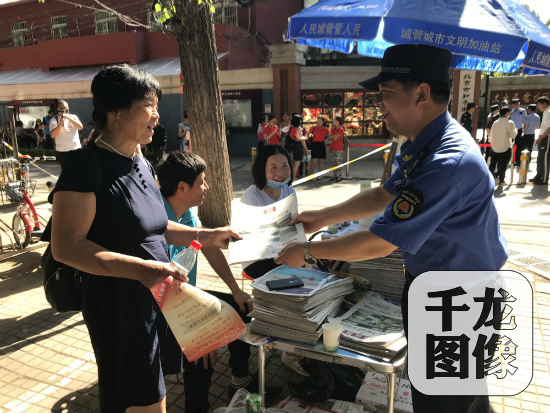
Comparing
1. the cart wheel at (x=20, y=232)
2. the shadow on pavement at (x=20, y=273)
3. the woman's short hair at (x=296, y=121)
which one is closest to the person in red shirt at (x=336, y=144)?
the woman's short hair at (x=296, y=121)

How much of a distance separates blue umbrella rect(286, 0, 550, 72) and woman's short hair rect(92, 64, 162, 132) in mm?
2846

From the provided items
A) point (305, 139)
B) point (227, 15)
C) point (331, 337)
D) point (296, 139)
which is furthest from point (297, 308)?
point (227, 15)

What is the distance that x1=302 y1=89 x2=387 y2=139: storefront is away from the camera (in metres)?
16.5

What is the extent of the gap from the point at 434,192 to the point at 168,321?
1.24 metres

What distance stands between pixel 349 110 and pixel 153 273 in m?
16.2

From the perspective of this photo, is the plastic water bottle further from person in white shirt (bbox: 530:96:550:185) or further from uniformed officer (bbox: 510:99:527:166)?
uniformed officer (bbox: 510:99:527:166)

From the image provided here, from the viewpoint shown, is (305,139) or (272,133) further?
(272,133)

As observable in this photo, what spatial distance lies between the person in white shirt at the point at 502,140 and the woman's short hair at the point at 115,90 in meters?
10.4

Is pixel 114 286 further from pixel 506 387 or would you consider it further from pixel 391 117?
pixel 506 387

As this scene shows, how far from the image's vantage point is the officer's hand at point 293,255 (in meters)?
2.12

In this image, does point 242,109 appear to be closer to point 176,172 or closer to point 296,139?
point 296,139

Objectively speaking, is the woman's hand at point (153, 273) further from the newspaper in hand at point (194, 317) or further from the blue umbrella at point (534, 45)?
the blue umbrella at point (534, 45)

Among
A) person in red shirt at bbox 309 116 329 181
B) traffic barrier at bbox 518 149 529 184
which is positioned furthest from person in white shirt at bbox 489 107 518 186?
person in red shirt at bbox 309 116 329 181

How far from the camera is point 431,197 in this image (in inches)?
62.4
